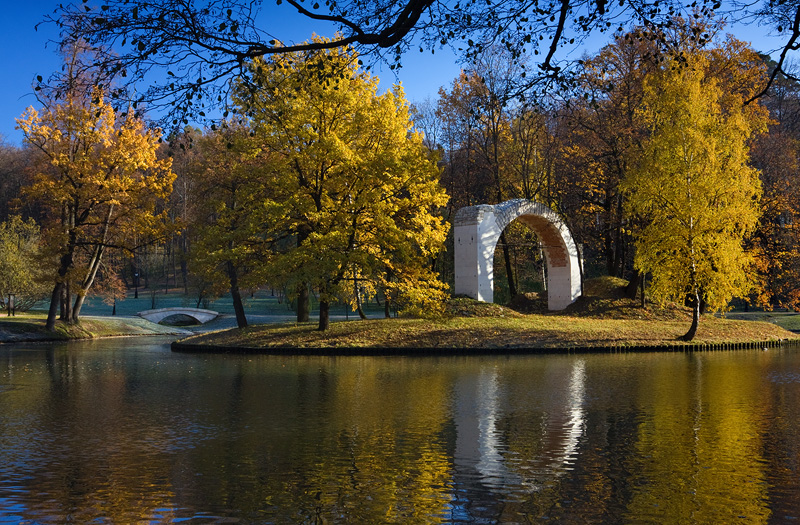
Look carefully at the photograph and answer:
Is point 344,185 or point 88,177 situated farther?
point 88,177

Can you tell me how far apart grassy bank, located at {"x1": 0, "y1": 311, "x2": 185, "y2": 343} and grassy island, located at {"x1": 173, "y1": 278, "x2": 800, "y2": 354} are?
27.7ft

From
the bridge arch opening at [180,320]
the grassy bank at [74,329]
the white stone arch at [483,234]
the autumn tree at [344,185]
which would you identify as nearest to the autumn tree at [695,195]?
the white stone arch at [483,234]

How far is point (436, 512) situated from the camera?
5996mm

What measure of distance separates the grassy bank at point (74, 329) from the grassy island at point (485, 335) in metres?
8.44

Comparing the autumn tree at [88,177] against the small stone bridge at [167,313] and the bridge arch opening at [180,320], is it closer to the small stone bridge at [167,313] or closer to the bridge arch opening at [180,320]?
the small stone bridge at [167,313]

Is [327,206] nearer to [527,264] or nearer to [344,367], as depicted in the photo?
[344,367]

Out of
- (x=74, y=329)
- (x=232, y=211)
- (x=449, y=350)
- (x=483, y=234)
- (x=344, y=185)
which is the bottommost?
(x=449, y=350)

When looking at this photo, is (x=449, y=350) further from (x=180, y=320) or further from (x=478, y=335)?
(x=180, y=320)

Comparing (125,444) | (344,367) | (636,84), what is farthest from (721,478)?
(636,84)

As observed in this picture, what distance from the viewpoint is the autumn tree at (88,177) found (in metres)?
30.3

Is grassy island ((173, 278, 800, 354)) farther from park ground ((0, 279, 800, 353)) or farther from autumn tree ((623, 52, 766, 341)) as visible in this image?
autumn tree ((623, 52, 766, 341))

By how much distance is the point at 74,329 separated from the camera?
32.9 meters

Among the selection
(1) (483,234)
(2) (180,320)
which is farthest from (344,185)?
(2) (180,320)

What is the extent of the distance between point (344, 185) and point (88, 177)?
1176 centimetres
